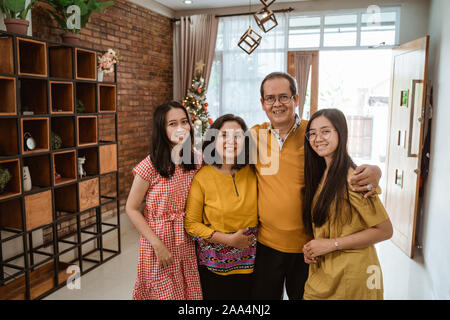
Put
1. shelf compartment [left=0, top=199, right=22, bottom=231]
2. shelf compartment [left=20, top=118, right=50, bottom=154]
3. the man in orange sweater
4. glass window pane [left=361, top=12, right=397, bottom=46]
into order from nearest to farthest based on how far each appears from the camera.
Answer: the man in orange sweater
shelf compartment [left=0, top=199, right=22, bottom=231]
shelf compartment [left=20, top=118, right=50, bottom=154]
glass window pane [left=361, top=12, right=397, bottom=46]

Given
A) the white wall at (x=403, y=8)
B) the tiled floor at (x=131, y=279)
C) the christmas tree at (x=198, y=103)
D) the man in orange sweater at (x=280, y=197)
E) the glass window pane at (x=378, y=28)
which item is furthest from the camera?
the christmas tree at (x=198, y=103)

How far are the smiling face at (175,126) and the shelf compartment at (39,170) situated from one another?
1.62 meters

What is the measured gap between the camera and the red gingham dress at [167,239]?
63.8 inches

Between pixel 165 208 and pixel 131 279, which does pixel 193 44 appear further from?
pixel 165 208

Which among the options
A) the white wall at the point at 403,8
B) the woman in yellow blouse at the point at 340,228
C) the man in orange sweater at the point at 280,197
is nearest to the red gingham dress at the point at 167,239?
the man in orange sweater at the point at 280,197

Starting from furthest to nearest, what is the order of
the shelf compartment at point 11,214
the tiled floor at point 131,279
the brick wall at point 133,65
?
the brick wall at point 133,65, the tiled floor at point 131,279, the shelf compartment at point 11,214

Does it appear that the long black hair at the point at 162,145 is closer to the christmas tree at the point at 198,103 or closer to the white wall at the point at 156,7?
the christmas tree at the point at 198,103

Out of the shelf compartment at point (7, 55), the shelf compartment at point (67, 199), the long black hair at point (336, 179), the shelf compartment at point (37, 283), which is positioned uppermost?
the shelf compartment at point (7, 55)

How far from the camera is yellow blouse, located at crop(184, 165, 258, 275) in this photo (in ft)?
5.21

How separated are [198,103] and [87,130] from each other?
1.84m

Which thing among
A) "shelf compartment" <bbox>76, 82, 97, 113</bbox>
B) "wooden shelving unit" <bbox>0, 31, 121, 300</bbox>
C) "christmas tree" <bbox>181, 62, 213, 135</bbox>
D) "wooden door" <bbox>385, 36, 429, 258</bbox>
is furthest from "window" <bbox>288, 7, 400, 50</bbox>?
"shelf compartment" <bbox>76, 82, 97, 113</bbox>

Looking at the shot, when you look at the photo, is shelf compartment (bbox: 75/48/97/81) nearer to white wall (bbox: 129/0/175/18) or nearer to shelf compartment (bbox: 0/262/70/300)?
white wall (bbox: 129/0/175/18)

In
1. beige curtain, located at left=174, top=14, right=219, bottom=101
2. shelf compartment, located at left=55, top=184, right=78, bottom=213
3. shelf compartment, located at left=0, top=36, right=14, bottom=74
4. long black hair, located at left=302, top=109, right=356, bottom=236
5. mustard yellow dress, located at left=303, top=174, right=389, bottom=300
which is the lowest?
shelf compartment, located at left=55, top=184, right=78, bottom=213

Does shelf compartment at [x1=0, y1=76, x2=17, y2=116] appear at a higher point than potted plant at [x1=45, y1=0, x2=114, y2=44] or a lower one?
lower
